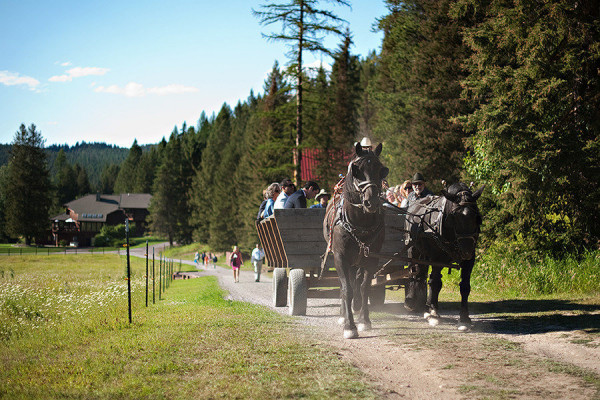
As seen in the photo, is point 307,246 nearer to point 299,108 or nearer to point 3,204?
point 299,108

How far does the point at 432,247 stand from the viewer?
8930 mm

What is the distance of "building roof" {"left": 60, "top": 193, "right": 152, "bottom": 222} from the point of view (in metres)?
109

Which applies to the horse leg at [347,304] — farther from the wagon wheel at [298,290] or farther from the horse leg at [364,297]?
the wagon wheel at [298,290]

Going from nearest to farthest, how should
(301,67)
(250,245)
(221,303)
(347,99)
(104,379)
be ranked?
(104,379), (221,303), (301,67), (250,245), (347,99)

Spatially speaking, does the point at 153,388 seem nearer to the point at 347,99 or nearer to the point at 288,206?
the point at 288,206

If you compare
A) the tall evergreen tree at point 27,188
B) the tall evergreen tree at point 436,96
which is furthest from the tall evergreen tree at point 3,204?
the tall evergreen tree at point 436,96

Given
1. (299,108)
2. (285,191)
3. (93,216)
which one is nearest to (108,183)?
(93,216)

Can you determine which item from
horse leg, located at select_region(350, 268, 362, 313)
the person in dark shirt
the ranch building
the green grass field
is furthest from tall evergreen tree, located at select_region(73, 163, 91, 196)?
horse leg, located at select_region(350, 268, 362, 313)

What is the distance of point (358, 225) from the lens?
7.73 metres

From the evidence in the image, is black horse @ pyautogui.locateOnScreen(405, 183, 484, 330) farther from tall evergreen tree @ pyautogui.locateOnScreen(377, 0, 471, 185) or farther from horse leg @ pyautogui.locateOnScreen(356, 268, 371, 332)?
tall evergreen tree @ pyautogui.locateOnScreen(377, 0, 471, 185)

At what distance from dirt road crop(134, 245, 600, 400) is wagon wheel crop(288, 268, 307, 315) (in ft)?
0.84

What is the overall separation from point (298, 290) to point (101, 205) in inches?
4373

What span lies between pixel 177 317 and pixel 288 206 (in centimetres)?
332

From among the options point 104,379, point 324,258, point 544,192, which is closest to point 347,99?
point 544,192
